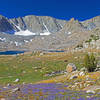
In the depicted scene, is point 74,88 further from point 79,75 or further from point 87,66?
point 87,66

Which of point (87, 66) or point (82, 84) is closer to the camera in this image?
point (82, 84)

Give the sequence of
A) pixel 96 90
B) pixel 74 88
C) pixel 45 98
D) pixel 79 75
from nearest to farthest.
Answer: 1. pixel 45 98
2. pixel 96 90
3. pixel 74 88
4. pixel 79 75

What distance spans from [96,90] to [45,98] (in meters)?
6.80

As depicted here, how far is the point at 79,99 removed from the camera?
55.4ft

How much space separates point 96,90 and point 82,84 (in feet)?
18.8

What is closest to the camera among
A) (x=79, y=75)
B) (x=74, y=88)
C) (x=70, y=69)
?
(x=74, y=88)

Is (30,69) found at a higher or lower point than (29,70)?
higher

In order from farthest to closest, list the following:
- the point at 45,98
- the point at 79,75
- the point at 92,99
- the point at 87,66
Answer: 1. the point at 87,66
2. the point at 79,75
3. the point at 45,98
4. the point at 92,99

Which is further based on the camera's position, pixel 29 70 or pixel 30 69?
pixel 30 69

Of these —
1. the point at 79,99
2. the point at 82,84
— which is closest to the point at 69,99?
the point at 79,99

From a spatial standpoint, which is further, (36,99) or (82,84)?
(82,84)

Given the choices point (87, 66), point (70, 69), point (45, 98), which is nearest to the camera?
point (45, 98)

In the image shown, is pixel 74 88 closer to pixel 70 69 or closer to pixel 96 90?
pixel 96 90

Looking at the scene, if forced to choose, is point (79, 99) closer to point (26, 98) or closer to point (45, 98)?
point (45, 98)
